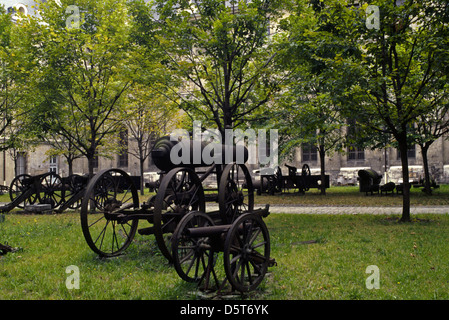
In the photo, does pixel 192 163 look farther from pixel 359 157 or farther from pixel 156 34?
pixel 359 157

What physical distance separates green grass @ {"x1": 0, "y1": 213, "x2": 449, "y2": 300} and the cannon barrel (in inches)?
64.7

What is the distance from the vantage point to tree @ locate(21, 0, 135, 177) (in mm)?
15438

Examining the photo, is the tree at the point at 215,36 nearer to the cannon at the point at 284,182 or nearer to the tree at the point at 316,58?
the tree at the point at 316,58

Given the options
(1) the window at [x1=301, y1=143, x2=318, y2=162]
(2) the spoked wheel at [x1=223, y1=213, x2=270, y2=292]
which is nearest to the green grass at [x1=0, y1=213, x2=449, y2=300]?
(2) the spoked wheel at [x1=223, y1=213, x2=270, y2=292]

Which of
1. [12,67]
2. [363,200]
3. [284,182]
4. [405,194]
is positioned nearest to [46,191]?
[12,67]

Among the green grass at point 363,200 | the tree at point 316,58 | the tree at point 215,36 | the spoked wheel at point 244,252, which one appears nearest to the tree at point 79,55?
the tree at point 215,36

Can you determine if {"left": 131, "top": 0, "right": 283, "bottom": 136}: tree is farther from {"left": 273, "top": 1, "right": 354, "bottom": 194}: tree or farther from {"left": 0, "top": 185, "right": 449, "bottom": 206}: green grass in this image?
{"left": 0, "top": 185, "right": 449, "bottom": 206}: green grass

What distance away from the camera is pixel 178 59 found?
13.9 m

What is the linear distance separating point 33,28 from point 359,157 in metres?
26.4

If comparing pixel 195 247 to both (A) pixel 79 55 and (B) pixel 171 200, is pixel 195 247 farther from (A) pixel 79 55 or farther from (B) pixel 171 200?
(A) pixel 79 55

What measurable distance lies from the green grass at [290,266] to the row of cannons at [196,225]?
0.29 metres

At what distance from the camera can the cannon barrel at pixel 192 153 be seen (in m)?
8.26

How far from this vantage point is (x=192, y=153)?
27.1ft

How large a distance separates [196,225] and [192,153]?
227 cm
